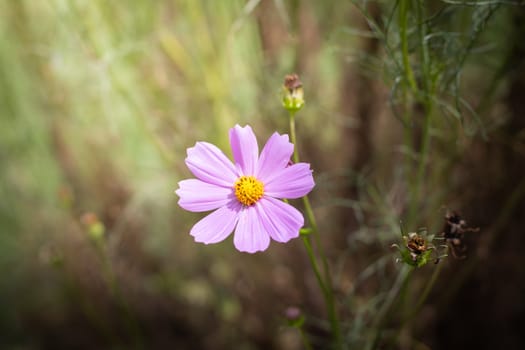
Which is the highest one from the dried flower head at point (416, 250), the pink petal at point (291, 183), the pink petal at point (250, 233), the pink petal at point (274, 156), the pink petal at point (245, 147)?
the pink petal at point (245, 147)

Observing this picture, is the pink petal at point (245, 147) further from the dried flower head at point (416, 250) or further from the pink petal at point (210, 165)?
the dried flower head at point (416, 250)

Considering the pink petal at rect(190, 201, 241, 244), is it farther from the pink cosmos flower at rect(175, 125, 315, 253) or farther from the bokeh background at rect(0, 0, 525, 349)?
the bokeh background at rect(0, 0, 525, 349)

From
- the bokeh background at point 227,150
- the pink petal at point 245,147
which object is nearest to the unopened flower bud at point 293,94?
the pink petal at point 245,147

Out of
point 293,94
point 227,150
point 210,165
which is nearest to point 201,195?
point 210,165

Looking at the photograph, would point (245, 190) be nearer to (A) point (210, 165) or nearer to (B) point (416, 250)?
(A) point (210, 165)

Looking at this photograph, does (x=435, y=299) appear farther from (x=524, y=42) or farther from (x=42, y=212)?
(x=42, y=212)

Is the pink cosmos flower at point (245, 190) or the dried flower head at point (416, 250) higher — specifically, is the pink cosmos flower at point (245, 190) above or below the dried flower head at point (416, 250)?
above
